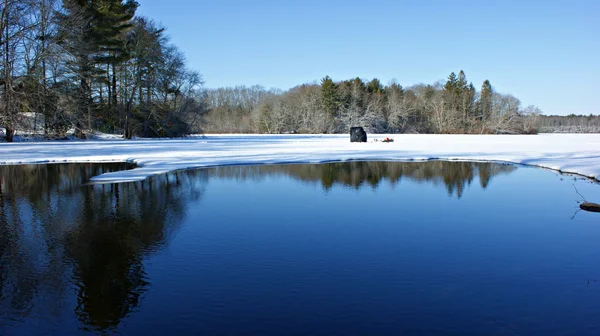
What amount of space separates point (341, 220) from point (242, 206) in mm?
2503

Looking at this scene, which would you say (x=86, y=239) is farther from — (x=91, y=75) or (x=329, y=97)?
(x=329, y=97)

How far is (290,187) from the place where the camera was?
12586 millimetres

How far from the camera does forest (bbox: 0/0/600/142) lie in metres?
27.5

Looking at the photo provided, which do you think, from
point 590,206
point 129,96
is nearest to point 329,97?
point 129,96

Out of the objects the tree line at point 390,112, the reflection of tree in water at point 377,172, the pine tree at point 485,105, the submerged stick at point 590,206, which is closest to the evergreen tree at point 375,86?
the tree line at point 390,112

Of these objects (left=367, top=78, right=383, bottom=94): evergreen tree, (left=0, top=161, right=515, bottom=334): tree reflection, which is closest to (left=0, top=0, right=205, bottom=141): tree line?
(left=0, top=161, right=515, bottom=334): tree reflection

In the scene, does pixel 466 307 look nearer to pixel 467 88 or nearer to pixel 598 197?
pixel 598 197

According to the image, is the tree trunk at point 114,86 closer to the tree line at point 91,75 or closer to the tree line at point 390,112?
the tree line at point 91,75

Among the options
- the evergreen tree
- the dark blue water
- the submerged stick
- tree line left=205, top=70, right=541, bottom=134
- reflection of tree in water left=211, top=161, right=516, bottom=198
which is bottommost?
the dark blue water

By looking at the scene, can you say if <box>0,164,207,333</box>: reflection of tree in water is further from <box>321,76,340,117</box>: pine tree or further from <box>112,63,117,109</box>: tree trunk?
<box>321,76,340,117</box>: pine tree

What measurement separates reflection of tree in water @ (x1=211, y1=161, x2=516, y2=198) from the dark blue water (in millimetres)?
2342

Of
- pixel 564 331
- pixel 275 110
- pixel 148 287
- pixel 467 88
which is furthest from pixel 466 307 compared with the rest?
pixel 467 88

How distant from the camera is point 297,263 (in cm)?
573

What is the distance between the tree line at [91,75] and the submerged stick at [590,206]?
28536mm
